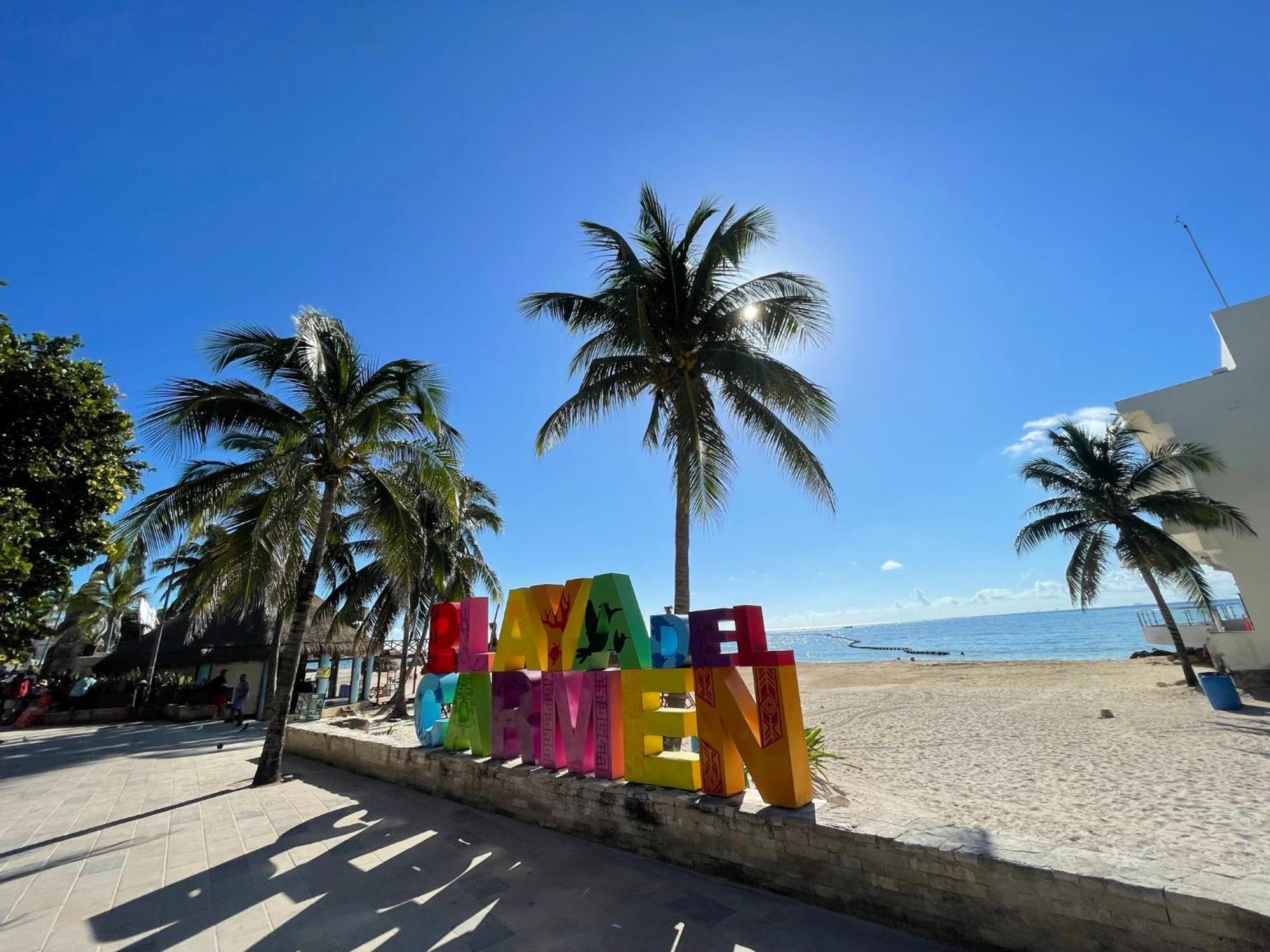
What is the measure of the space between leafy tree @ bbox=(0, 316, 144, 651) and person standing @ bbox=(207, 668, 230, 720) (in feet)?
50.7

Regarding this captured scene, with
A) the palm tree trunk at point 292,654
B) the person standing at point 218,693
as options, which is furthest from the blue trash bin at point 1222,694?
the person standing at point 218,693

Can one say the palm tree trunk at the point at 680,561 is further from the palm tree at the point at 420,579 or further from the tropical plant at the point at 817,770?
the palm tree at the point at 420,579

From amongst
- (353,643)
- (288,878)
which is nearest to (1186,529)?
(288,878)

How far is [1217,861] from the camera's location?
5.22 meters

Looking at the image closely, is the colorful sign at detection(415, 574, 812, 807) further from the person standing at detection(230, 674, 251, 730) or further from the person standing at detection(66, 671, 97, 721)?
the person standing at detection(66, 671, 97, 721)

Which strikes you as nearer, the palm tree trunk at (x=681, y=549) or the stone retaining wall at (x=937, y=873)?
the stone retaining wall at (x=937, y=873)

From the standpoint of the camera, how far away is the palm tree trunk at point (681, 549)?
30.0ft

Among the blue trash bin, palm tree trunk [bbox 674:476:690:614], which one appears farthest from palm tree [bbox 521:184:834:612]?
the blue trash bin

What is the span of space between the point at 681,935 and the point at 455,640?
594cm

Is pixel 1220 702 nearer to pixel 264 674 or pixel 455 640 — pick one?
pixel 455 640

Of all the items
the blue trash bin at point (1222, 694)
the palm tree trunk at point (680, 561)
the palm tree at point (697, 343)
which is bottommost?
the blue trash bin at point (1222, 694)

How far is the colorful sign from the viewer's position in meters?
5.09

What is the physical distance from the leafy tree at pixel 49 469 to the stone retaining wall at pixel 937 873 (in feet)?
25.2

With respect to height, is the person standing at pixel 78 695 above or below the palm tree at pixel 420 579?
below
